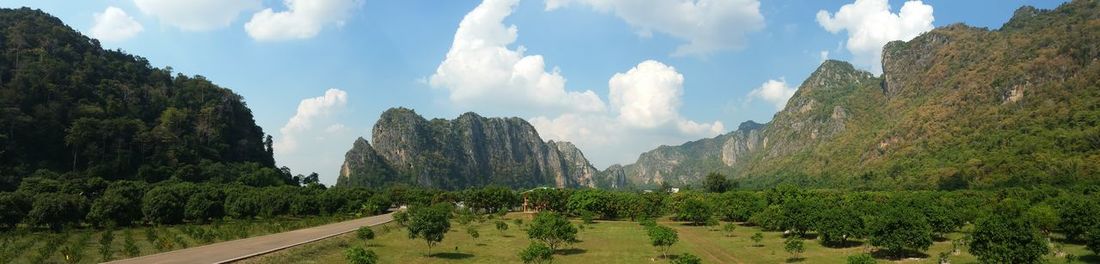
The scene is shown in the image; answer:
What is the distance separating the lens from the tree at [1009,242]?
111 feet

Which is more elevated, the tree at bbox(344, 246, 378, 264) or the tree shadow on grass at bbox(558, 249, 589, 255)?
the tree at bbox(344, 246, 378, 264)

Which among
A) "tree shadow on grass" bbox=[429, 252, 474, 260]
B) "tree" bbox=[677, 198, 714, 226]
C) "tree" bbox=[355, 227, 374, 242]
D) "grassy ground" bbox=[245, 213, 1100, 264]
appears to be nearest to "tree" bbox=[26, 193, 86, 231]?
"grassy ground" bbox=[245, 213, 1100, 264]

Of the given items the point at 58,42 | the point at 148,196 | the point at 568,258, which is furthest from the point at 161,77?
the point at 568,258

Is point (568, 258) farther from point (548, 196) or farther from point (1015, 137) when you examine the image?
point (1015, 137)

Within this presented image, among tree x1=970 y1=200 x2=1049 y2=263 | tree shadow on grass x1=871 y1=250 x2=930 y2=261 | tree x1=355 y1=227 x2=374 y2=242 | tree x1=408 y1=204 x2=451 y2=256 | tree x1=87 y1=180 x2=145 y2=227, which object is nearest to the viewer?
tree x1=970 y1=200 x2=1049 y2=263

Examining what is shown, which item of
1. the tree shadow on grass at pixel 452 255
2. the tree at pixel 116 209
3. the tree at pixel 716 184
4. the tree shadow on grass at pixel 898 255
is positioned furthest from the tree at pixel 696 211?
the tree at pixel 716 184

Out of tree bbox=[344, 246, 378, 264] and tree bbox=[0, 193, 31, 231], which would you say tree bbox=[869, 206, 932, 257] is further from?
tree bbox=[0, 193, 31, 231]

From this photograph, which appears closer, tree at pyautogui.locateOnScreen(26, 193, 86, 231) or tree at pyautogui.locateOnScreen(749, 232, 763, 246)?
tree at pyautogui.locateOnScreen(26, 193, 86, 231)

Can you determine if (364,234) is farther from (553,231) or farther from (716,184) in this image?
(716,184)

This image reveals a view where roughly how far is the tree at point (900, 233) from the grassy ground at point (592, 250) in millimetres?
1346

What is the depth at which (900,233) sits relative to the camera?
45000 millimetres

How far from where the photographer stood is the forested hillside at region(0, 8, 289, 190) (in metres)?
103

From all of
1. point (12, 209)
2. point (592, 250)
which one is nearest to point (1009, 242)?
point (592, 250)

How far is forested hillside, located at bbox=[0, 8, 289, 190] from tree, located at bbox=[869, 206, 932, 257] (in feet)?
375
